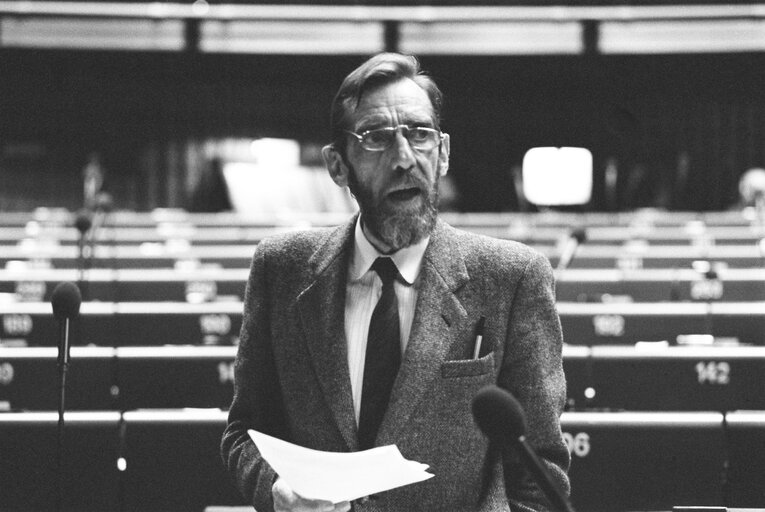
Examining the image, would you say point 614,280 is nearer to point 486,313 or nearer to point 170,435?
point 170,435

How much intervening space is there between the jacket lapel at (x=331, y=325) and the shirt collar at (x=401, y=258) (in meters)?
0.02

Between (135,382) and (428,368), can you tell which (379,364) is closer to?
(428,368)

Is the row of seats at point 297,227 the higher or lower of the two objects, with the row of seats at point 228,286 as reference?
higher

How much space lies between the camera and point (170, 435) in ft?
9.65

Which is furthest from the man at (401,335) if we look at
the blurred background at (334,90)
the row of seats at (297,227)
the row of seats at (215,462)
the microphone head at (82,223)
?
the blurred background at (334,90)

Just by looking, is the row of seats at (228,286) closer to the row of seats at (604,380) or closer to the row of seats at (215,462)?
the row of seats at (604,380)

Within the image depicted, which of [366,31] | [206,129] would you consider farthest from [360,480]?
[206,129]

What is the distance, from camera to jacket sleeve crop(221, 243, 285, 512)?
1.50 m

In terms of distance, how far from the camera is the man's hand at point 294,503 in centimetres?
130

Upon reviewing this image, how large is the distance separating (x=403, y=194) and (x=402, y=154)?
0.21 ft

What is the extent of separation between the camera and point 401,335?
1453 mm

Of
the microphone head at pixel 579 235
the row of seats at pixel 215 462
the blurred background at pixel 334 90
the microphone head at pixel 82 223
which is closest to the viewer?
the row of seats at pixel 215 462

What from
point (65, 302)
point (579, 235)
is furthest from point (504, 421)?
point (579, 235)

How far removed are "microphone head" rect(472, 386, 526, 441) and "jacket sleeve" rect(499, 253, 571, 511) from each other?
1.09 ft
